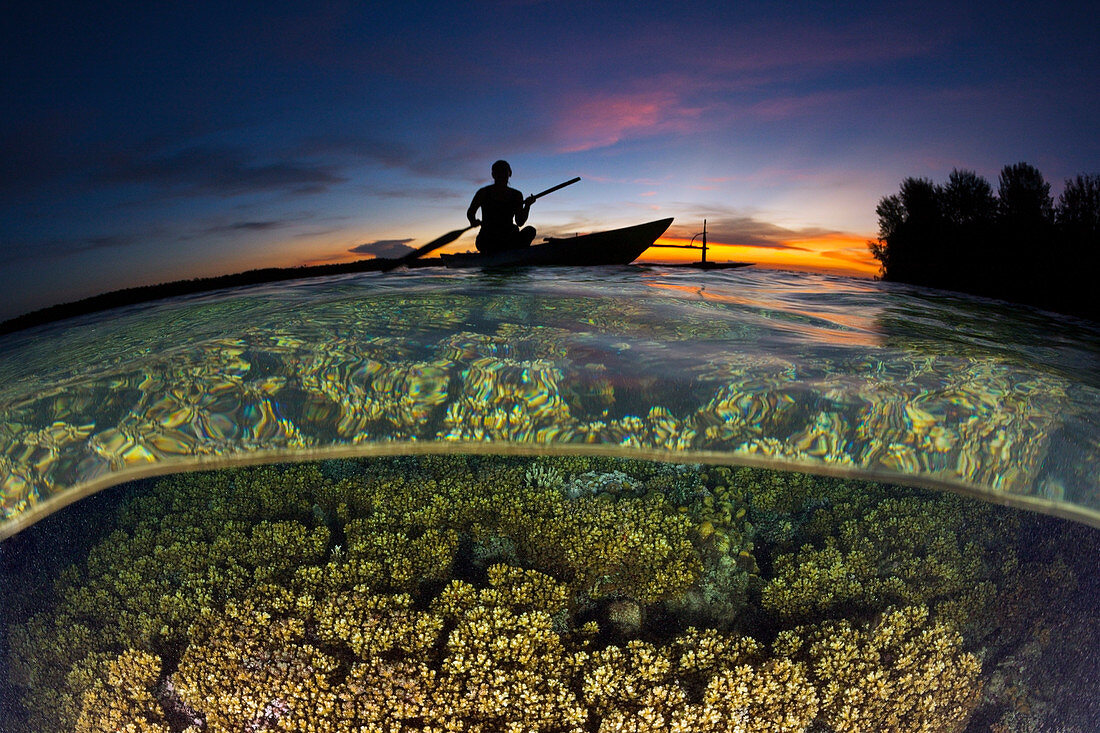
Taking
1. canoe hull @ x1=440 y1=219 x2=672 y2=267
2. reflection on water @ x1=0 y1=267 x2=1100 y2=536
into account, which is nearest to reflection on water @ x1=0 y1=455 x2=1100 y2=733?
reflection on water @ x1=0 y1=267 x2=1100 y2=536

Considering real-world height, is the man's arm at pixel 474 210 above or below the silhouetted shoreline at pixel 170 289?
above

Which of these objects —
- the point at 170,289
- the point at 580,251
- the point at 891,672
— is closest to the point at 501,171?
Answer: the point at 580,251

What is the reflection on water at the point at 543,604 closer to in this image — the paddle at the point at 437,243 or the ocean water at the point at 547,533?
the ocean water at the point at 547,533

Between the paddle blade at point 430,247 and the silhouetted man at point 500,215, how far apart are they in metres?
0.45

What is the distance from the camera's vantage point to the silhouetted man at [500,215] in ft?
29.3

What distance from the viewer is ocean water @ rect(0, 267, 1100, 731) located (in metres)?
3.68

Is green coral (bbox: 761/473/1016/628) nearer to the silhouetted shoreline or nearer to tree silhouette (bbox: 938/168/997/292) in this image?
the silhouetted shoreline

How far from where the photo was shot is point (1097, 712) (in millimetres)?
→ 4555

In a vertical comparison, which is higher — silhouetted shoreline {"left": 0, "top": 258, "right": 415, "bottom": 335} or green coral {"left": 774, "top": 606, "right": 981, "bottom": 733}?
silhouetted shoreline {"left": 0, "top": 258, "right": 415, "bottom": 335}

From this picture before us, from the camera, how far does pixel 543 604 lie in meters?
3.77

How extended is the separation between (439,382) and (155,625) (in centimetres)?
259

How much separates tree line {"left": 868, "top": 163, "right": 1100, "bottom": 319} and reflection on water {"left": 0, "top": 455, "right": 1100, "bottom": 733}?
24.1 feet

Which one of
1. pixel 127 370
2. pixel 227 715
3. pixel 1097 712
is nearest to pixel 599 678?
pixel 227 715

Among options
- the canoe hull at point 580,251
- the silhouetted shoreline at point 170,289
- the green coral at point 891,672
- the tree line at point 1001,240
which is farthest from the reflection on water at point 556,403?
the tree line at point 1001,240
